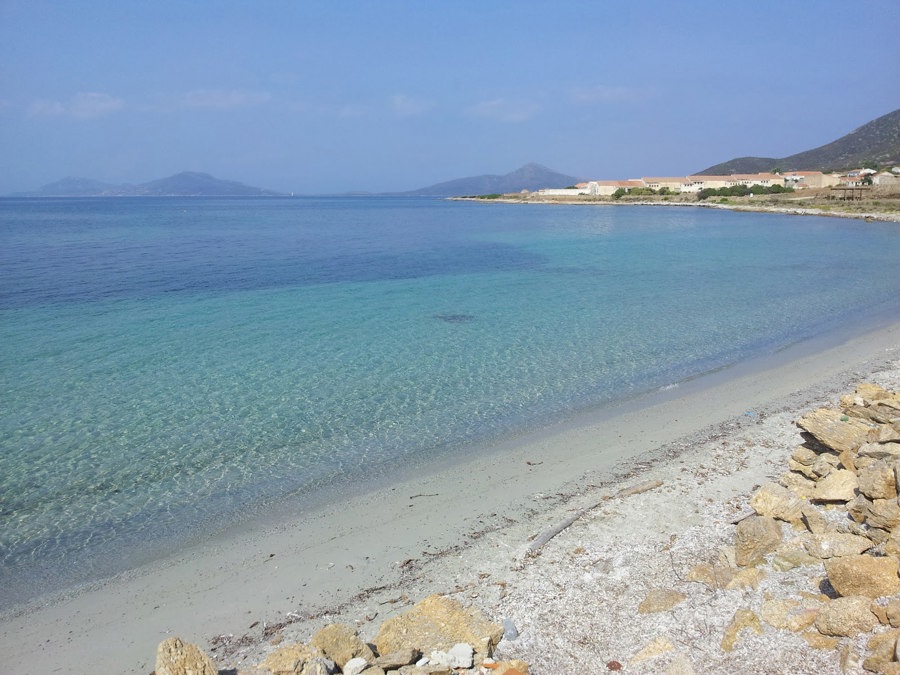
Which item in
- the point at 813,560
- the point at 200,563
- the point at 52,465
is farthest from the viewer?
the point at 52,465

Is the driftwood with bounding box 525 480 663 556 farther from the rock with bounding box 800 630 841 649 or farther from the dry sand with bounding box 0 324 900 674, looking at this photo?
the rock with bounding box 800 630 841 649

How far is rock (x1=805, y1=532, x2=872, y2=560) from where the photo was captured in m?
5.36

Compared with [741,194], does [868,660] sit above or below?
below

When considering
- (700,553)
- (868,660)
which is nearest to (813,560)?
(700,553)

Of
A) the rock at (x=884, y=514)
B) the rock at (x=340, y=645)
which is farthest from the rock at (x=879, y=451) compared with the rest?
the rock at (x=340, y=645)

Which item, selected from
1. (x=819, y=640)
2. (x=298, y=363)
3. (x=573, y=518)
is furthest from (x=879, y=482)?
(x=298, y=363)

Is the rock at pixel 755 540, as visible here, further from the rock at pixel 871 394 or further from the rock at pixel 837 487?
the rock at pixel 871 394

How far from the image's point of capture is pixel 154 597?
20.4 ft

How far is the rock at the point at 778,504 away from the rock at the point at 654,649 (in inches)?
94.9

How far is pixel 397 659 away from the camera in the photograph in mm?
4559

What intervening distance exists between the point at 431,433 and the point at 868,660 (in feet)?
22.6

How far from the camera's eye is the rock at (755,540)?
18.5 feet

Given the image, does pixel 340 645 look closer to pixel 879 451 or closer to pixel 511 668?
pixel 511 668

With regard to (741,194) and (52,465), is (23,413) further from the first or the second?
(741,194)
